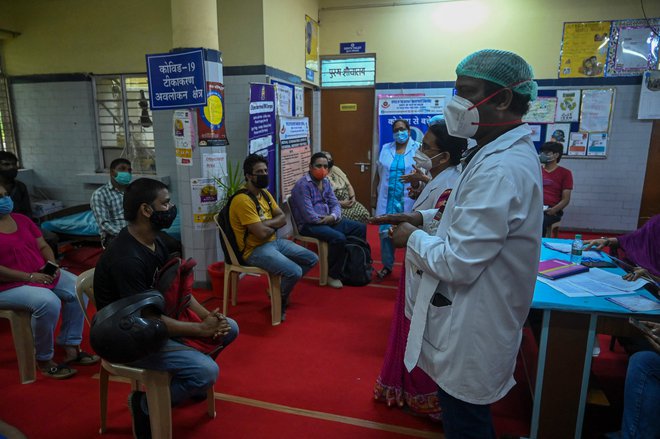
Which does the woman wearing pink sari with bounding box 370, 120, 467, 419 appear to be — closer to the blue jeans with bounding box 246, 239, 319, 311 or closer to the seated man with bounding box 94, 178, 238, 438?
the seated man with bounding box 94, 178, 238, 438

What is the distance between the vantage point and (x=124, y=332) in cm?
165

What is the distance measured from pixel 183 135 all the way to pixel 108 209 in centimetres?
93

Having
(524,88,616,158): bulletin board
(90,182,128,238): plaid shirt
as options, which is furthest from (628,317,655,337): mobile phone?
(524,88,616,158): bulletin board

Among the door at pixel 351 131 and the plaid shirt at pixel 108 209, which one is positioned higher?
the door at pixel 351 131

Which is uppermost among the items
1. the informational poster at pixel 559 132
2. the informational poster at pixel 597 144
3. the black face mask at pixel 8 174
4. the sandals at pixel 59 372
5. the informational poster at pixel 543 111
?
the informational poster at pixel 543 111

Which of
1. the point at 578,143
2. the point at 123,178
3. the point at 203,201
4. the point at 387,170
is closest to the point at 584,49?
the point at 578,143

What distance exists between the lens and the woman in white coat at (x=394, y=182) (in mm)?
4465

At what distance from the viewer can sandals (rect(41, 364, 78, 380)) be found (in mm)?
2633

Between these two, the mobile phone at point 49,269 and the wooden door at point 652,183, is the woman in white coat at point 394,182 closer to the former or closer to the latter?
the mobile phone at point 49,269

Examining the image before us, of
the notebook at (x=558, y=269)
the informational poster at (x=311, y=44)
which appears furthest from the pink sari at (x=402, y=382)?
the informational poster at (x=311, y=44)

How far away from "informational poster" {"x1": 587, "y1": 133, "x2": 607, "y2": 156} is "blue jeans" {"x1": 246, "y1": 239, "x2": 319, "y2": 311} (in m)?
4.67

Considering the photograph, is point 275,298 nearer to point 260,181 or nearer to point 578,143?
point 260,181

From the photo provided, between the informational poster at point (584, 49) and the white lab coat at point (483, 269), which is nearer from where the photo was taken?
the white lab coat at point (483, 269)

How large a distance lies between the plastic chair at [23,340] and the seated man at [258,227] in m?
1.46
